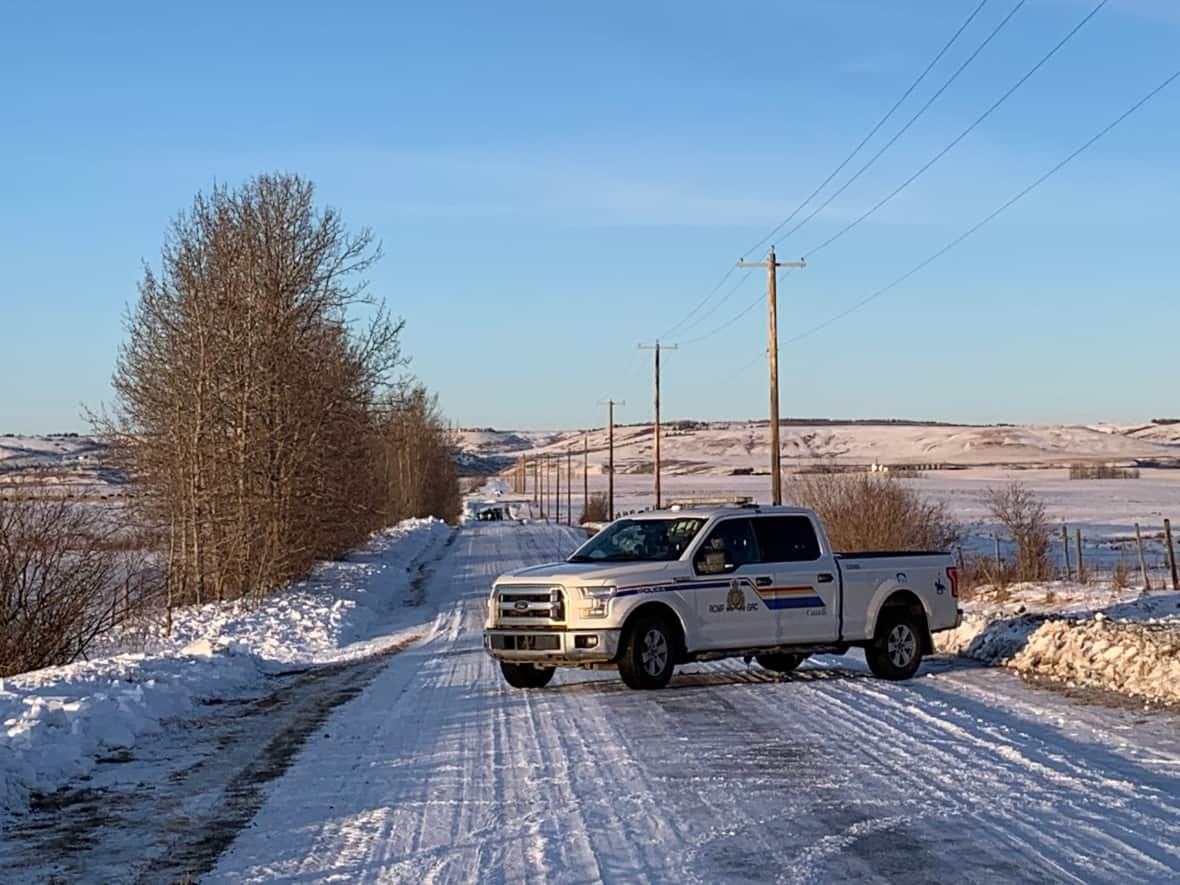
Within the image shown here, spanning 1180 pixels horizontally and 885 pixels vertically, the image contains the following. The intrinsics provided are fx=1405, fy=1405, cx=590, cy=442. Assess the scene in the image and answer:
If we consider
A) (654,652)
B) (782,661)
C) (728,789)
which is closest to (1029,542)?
(782,661)

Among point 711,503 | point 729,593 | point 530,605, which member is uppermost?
point 711,503

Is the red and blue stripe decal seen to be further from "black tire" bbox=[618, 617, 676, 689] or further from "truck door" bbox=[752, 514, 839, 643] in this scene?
"black tire" bbox=[618, 617, 676, 689]

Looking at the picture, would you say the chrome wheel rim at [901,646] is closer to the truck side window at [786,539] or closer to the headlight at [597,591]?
the truck side window at [786,539]

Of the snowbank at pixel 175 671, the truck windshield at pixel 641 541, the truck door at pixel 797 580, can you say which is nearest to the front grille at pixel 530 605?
the truck windshield at pixel 641 541

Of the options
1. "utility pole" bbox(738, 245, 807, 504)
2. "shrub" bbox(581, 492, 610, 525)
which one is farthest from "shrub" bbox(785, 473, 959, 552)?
"shrub" bbox(581, 492, 610, 525)

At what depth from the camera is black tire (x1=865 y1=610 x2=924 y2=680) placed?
57.7ft

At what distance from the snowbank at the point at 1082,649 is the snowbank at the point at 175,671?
10.1 metres

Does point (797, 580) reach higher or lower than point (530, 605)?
higher

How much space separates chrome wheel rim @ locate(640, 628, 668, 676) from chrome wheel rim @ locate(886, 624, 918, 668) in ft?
10.2

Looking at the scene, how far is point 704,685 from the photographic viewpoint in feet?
55.7

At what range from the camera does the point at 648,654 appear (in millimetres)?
16375

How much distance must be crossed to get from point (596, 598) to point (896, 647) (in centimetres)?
418

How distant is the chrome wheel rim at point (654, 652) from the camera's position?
16344 mm

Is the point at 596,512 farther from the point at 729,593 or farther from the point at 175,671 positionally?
the point at 729,593
